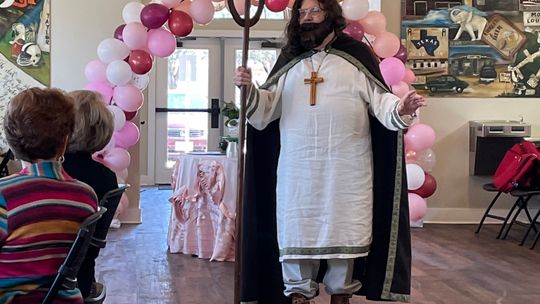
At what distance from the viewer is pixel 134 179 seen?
6.20 metres

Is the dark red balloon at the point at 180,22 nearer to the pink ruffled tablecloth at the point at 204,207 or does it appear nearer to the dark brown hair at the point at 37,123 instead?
the pink ruffled tablecloth at the point at 204,207

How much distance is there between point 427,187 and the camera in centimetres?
593

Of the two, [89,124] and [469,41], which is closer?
[89,124]

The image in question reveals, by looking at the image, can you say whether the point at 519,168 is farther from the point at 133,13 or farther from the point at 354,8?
the point at 133,13

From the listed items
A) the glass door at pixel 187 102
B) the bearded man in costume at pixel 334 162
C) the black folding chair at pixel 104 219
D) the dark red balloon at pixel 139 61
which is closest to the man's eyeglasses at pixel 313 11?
the bearded man in costume at pixel 334 162

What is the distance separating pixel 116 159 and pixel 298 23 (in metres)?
3.12

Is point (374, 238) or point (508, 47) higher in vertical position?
point (508, 47)

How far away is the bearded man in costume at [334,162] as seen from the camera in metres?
2.56

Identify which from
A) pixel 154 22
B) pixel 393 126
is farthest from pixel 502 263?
pixel 154 22

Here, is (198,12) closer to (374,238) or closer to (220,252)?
(220,252)

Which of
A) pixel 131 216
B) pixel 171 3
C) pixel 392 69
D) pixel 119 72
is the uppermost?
pixel 171 3

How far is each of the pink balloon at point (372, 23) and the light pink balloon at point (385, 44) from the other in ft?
0.18

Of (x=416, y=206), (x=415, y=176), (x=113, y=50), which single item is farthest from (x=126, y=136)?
(x=416, y=206)

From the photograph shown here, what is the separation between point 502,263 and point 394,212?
2.42 m
